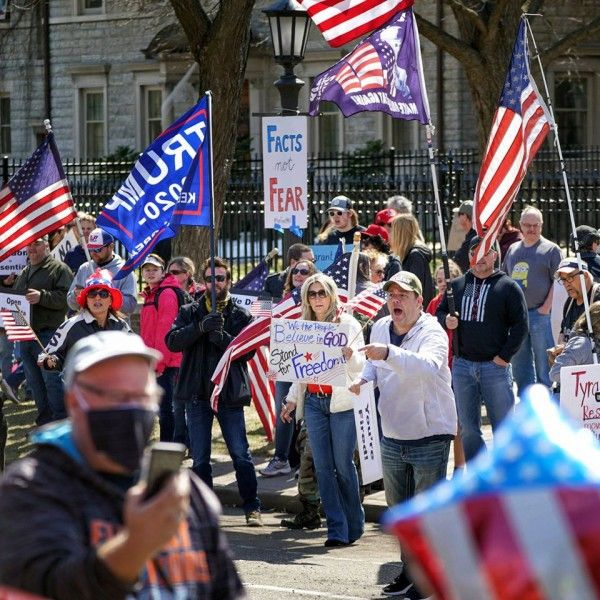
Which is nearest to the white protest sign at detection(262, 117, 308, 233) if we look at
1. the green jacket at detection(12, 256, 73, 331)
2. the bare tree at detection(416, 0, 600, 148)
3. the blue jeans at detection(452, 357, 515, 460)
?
the green jacket at detection(12, 256, 73, 331)

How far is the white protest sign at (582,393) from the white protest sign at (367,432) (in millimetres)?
1377

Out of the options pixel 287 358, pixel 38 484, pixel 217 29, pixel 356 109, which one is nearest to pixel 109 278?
pixel 287 358

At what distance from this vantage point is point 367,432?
9.73 m

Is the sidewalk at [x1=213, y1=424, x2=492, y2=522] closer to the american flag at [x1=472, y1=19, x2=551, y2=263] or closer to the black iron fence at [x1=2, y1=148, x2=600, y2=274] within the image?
the american flag at [x1=472, y1=19, x2=551, y2=263]

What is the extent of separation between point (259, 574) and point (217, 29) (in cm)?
854

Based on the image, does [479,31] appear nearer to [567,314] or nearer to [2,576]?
[567,314]

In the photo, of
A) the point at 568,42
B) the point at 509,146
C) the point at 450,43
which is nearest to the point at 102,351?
the point at 509,146

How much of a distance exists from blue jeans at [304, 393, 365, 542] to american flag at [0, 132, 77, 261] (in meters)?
3.88

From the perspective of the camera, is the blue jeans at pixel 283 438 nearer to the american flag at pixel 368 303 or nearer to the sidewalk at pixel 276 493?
the sidewalk at pixel 276 493

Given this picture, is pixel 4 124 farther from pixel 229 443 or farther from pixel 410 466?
pixel 410 466

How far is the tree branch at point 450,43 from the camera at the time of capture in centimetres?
1962

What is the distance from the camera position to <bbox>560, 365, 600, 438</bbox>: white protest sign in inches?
344

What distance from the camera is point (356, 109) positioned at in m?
11.7

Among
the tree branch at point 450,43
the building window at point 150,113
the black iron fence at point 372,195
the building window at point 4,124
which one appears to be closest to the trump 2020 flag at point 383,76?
the black iron fence at point 372,195
